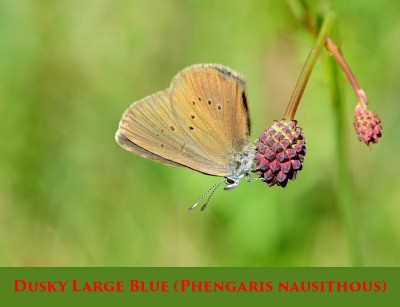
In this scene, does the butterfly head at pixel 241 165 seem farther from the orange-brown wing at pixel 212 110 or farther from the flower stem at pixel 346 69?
the flower stem at pixel 346 69

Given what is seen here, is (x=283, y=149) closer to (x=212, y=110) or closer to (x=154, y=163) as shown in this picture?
(x=212, y=110)

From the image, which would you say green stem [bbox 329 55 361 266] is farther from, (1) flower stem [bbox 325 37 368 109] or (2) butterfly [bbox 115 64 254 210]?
(2) butterfly [bbox 115 64 254 210]

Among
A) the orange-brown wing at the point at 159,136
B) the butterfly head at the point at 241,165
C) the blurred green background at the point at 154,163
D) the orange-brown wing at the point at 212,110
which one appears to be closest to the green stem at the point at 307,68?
the orange-brown wing at the point at 212,110

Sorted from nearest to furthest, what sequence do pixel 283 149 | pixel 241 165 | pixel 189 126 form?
pixel 283 149 → pixel 241 165 → pixel 189 126

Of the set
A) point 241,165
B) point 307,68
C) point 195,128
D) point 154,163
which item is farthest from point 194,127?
point 154,163

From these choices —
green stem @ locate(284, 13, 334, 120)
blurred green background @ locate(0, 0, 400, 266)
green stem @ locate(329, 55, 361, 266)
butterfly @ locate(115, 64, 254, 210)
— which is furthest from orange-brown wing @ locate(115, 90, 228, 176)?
blurred green background @ locate(0, 0, 400, 266)
